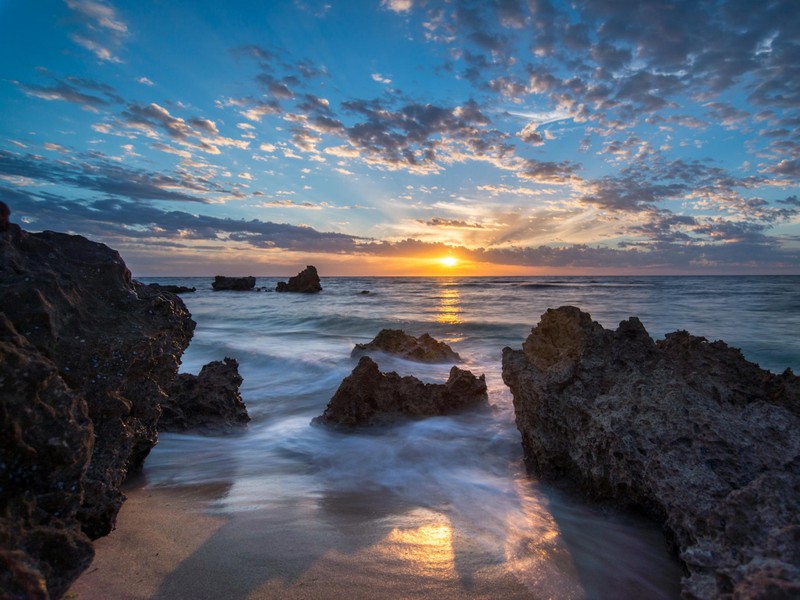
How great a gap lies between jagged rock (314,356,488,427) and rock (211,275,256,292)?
46.4 meters

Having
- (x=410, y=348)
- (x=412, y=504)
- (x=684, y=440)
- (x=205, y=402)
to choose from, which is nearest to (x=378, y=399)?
(x=205, y=402)

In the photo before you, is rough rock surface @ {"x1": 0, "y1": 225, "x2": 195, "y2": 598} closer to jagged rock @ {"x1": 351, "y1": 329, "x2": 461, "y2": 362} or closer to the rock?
jagged rock @ {"x1": 351, "y1": 329, "x2": 461, "y2": 362}

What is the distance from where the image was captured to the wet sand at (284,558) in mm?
2229

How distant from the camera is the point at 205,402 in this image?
5.49 m

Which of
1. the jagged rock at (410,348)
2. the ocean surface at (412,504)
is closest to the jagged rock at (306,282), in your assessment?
the jagged rock at (410,348)

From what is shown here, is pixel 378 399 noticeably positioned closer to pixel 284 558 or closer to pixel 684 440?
pixel 284 558

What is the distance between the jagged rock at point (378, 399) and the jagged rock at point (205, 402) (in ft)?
3.71

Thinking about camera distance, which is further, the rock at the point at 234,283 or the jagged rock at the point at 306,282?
the rock at the point at 234,283

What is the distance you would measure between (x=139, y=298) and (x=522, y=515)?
3.17m

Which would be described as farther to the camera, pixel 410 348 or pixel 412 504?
pixel 410 348

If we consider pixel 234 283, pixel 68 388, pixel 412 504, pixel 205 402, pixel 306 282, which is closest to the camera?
pixel 68 388

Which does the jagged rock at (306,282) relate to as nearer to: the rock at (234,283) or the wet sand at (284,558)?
the rock at (234,283)

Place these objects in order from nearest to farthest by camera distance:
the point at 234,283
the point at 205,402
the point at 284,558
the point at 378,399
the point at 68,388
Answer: the point at 68,388
the point at 284,558
the point at 205,402
the point at 378,399
the point at 234,283

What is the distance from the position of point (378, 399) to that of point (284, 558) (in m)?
3.24
